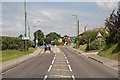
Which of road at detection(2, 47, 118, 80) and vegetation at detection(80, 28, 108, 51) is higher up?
vegetation at detection(80, 28, 108, 51)

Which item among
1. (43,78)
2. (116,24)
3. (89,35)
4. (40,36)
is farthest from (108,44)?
(40,36)

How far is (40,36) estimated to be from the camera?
164m

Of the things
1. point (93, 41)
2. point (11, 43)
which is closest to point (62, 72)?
point (11, 43)

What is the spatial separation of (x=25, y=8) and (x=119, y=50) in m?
21.4

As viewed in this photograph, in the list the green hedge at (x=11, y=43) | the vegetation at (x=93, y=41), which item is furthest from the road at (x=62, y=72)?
the vegetation at (x=93, y=41)

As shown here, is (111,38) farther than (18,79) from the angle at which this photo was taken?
Yes

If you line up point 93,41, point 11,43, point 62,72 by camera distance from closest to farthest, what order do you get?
point 62,72, point 11,43, point 93,41

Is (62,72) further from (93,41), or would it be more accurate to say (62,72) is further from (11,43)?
(93,41)


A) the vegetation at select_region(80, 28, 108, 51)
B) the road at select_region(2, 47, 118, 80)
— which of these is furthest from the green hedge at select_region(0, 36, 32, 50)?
the road at select_region(2, 47, 118, 80)

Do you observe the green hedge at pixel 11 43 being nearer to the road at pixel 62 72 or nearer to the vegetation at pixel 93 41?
the vegetation at pixel 93 41

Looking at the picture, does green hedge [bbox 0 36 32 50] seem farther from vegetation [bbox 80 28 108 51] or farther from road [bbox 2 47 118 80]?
road [bbox 2 47 118 80]

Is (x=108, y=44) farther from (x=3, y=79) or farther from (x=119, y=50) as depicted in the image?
(x=3, y=79)

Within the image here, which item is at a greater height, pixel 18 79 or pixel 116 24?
pixel 116 24

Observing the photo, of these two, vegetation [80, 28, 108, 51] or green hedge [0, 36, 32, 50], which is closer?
green hedge [0, 36, 32, 50]
